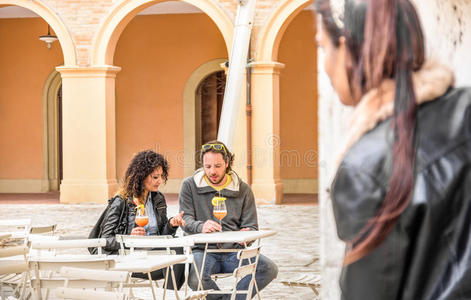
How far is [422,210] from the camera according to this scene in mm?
1279

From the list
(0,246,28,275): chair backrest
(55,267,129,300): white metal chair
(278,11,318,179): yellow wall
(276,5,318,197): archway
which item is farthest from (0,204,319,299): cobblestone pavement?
(278,11,318,179): yellow wall

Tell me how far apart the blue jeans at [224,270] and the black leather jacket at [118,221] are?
40 centimetres

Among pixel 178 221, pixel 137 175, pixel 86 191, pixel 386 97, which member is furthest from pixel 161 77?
pixel 386 97

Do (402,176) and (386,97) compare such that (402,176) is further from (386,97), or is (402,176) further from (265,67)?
(265,67)

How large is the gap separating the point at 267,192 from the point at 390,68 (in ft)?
→ 43.2

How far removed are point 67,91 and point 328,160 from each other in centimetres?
1335

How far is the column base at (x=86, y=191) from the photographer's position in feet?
49.0

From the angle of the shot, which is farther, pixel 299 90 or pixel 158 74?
pixel 158 74

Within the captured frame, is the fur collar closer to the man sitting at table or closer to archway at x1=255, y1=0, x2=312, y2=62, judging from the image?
the man sitting at table

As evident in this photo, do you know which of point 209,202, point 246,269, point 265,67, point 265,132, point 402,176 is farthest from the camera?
point 265,132

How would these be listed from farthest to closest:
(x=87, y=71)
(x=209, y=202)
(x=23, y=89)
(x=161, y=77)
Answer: (x=23, y=89)
(x=161, y=77)
(x=87, y=71)
(x=209, y=202)

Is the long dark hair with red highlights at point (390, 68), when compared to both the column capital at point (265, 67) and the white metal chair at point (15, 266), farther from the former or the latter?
the column capital at point (265, 67)

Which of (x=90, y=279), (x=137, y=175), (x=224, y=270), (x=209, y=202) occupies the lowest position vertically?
(x=224, y=270)

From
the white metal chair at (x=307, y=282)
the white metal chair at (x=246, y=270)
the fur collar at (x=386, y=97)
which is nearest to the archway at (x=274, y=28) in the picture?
the white metal chair at (x=307, y=282)
